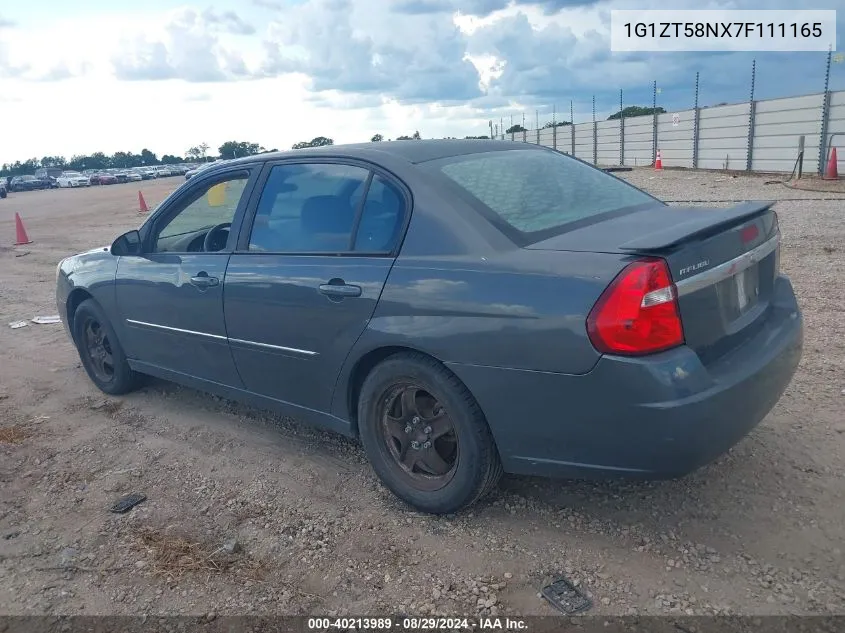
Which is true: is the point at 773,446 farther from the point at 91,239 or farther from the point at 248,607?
the point at 91,239

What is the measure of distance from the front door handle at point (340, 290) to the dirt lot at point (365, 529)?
3.33 ft

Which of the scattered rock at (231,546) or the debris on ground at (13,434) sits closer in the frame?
the scattered rock at (231,546)

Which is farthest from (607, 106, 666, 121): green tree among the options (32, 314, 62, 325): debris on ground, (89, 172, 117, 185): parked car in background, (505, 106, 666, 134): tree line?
(89, 172, 117, 185): parked car in background

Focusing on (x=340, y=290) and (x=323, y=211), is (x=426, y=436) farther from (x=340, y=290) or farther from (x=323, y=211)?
(x=323, y=211)

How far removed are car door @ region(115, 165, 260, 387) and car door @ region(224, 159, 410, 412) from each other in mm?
158

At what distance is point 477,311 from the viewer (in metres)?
2.84

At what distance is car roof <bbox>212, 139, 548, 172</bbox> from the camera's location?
3482 mm

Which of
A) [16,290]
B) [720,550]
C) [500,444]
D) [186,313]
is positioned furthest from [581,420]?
[16,290]

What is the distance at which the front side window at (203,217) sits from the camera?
411cm

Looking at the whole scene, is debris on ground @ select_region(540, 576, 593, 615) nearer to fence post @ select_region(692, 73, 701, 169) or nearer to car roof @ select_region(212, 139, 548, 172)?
car roof @ select_region(212, 139, 548, 172)

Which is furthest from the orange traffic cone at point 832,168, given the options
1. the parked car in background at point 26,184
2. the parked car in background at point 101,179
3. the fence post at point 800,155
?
the parked car in background at point 26,184

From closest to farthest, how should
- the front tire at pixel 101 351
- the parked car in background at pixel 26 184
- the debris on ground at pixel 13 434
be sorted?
1. the debris on ground at pixel 13 434
2. the front tire at pixel 101 351
3. the parked car in background at pixel 26 184

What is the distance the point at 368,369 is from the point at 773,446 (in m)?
2.09

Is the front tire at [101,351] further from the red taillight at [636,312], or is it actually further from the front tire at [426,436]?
the red taillight at [636,312]
